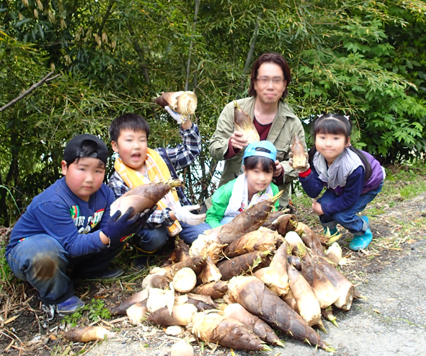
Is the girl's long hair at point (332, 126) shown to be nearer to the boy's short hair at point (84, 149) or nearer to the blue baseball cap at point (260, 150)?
the blue baseball cap at point (260, 150)

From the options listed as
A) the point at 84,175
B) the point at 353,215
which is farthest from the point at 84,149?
the point at 353,215

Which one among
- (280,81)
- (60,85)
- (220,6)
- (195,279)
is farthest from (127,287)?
(220,6)

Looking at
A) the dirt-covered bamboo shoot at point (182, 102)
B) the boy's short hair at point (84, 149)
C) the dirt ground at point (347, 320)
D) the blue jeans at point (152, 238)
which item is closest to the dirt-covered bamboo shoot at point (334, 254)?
the dirt ground at point (347, 320)

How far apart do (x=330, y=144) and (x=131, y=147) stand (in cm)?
134

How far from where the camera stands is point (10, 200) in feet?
11.7

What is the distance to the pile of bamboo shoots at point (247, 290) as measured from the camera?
182 centimetres

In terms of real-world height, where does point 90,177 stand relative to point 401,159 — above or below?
above

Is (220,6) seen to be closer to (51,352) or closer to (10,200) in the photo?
(10,200)

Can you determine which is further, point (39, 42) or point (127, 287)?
point (39, 42)

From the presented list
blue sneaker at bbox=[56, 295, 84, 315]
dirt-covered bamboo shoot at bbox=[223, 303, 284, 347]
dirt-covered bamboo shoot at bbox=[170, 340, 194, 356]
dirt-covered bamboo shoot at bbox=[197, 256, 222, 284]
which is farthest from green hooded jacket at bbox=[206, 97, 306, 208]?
dirt-covered bamboo shoot at bbox=[170, 340, 194, 356]

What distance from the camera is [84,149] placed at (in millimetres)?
2188

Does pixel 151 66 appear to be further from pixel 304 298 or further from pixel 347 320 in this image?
pixel 347 320

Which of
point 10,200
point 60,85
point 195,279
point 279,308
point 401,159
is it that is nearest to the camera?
point 279,308

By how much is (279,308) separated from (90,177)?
3.97 feet
